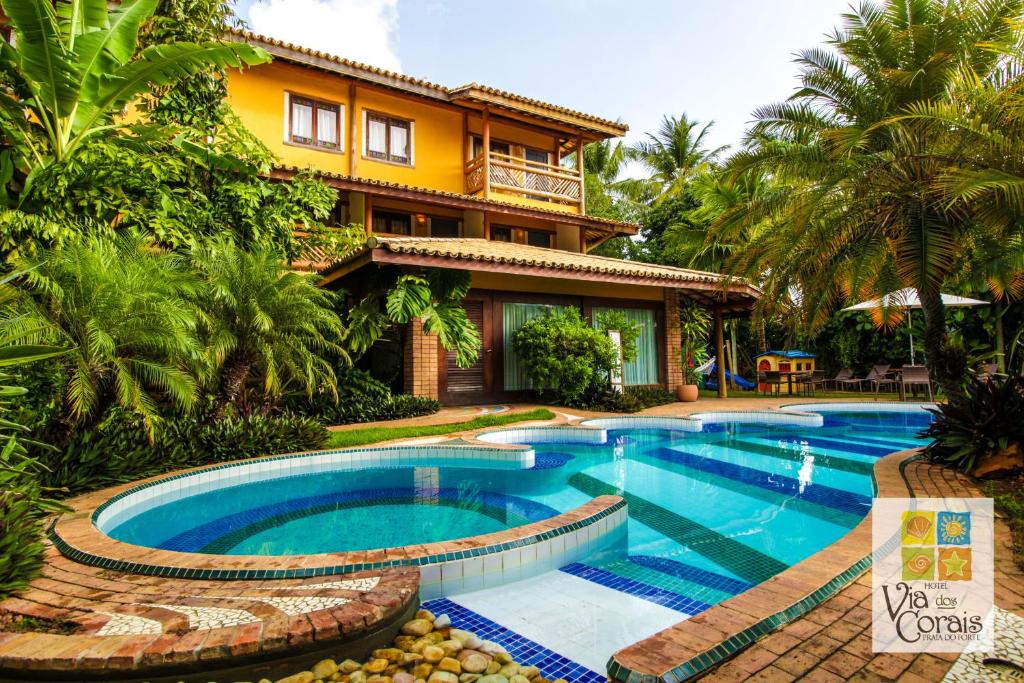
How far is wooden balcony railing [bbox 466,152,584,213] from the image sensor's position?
17344 mm

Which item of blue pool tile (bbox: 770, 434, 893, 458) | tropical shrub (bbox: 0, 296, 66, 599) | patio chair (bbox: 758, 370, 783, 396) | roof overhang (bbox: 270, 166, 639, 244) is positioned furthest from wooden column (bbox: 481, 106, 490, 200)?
tropical shrub (bbox: 0, 296, 66, 599)

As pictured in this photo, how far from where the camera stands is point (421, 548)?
12.4 ft

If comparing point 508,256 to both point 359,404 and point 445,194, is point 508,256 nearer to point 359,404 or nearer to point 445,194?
point 445,194

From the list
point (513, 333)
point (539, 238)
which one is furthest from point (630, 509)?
point (539, 238)

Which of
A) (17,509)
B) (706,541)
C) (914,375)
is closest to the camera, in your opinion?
(17,509)

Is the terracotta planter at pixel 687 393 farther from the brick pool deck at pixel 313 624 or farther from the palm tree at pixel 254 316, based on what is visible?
the brick pool deck at pixel 313 624

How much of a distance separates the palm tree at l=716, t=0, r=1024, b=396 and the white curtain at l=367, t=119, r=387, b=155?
1201cm

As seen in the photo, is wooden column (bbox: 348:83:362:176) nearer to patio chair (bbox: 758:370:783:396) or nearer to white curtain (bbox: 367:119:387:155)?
white curtain (bbox: 367:119:387:155)

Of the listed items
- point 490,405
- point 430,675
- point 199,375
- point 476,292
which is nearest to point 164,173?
point 199,375

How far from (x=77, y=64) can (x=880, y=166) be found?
10219mm

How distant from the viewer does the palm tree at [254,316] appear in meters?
7.72

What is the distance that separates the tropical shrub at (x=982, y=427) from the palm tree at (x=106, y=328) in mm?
8202

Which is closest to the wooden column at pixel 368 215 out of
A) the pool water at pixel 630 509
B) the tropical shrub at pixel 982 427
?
the pool water at pixel 630 509

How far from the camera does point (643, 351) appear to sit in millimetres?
15945
